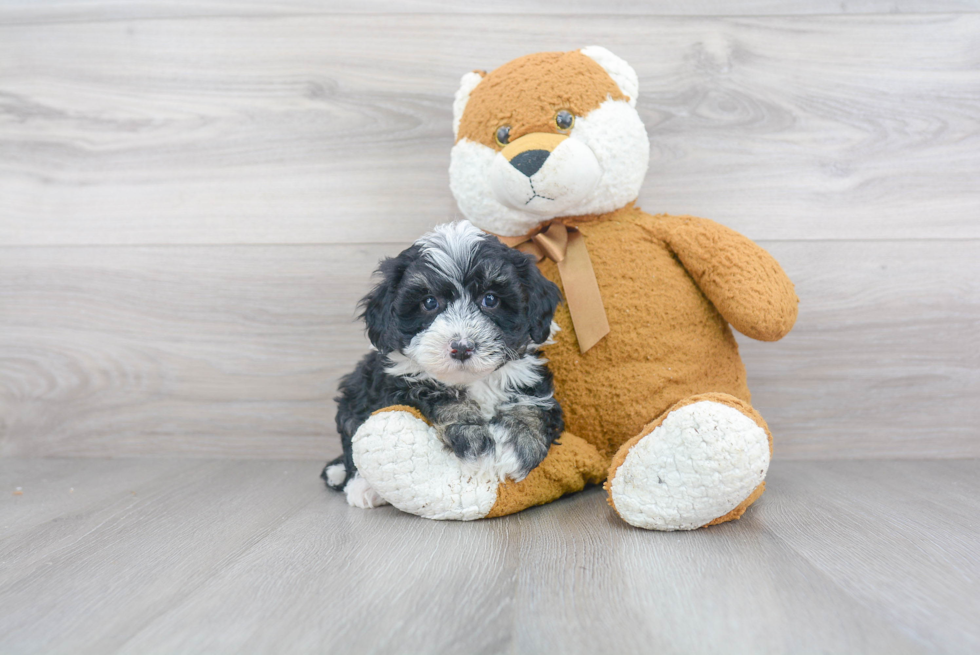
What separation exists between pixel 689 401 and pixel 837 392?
767 mm

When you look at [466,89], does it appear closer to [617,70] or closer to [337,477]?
[617,70]

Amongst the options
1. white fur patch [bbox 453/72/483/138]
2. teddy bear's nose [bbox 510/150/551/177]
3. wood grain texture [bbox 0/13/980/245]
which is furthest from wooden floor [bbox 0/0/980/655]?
teddy bear's nose [bbox 510/150/551/177]

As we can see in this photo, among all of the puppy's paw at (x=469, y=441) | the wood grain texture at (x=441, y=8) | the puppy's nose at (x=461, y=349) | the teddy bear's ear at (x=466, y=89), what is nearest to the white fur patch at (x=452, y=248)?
the puppy's nose at (x=461, y=349)

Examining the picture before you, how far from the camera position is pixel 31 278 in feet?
5.62

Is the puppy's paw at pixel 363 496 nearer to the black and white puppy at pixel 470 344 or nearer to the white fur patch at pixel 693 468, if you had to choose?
the black and white puppy at pixel 470 344

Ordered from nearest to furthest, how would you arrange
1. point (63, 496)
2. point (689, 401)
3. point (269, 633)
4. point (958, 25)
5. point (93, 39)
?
point (269, 633) → point (689, 401) → point (63, 496) → point (958, 25) → point (93, 39)

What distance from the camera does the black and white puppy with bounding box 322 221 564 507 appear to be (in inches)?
41.8

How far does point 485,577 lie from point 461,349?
33 centimetres

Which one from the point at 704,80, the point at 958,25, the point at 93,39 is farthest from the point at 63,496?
the point at 958,25

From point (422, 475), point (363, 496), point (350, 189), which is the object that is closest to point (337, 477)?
point (363, 496)

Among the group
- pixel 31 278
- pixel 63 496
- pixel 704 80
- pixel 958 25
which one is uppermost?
pixel 958 25

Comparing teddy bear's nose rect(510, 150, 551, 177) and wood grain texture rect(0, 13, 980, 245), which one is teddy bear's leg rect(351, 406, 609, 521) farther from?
wood grain texture rect(0, 13, 980, 245)

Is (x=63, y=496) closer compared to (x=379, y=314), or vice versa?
(x=379, y=314)

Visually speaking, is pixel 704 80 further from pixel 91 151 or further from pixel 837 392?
pixel 91 151
